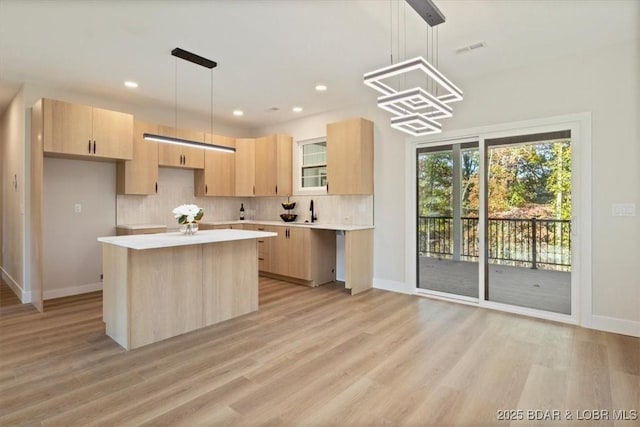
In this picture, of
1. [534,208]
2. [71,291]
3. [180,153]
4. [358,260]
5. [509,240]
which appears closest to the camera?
[534,208]

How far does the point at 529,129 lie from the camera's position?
12.3 feet

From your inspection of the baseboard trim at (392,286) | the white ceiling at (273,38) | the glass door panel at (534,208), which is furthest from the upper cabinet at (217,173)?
the glass door panel at (534,208)

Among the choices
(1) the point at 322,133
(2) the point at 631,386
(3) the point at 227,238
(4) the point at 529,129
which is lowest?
(2) the point at 631,386

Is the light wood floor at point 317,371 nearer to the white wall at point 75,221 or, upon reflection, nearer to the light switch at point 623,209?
the white wall at point 75,221

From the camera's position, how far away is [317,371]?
98.8 inches

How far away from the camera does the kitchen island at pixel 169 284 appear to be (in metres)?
2.90

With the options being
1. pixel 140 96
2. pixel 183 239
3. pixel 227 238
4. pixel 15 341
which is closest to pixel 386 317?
pixel 227 238

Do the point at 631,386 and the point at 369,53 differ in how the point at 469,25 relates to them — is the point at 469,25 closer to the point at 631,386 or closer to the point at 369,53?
the point at 369,53

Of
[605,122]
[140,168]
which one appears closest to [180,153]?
[140,168]

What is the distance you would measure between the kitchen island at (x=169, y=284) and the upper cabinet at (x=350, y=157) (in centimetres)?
171

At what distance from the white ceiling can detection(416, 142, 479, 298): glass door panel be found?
1002 mm

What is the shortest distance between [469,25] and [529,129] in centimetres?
153

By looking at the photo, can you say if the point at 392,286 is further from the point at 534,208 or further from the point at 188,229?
the point at 188,229

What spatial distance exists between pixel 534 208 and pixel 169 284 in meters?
4.22
